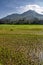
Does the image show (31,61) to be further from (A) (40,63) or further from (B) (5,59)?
(B) (5,59)

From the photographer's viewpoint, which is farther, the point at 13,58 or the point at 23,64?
the point at 13,58

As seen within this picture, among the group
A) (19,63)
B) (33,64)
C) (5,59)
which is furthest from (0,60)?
(33,64)

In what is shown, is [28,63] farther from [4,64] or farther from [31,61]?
[4,64]

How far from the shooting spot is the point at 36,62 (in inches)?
517

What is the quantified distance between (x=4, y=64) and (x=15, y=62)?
91cm

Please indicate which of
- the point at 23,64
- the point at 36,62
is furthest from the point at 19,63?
the point at 36,62

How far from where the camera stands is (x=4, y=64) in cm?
1259

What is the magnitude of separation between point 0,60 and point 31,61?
2.29 meters

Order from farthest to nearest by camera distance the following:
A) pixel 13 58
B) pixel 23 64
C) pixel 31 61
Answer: pixel 13 58, pixel 31 61, pixel 23 64

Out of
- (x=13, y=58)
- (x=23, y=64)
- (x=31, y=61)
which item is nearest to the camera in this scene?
(x=23, y=64)

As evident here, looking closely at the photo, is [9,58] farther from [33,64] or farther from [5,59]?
[33,64]

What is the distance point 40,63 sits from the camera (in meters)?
12.8

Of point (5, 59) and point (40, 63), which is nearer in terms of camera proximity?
point (40, 63)

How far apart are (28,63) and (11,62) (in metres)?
1.23
